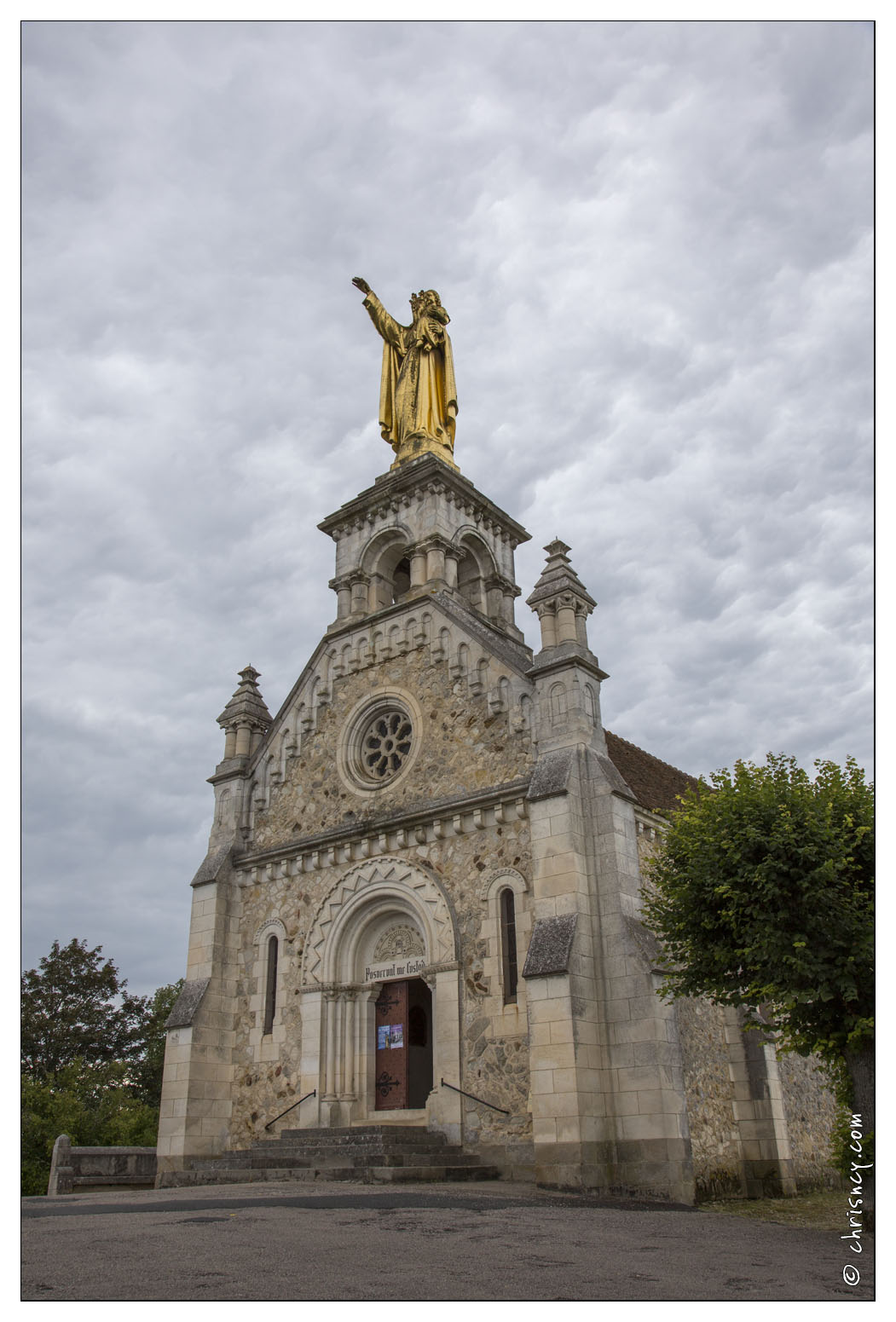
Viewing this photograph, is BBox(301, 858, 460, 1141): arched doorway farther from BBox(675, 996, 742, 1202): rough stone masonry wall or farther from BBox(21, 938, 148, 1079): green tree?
BBox(21, 938, 148, 1079): green tree

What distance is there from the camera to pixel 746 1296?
754cm

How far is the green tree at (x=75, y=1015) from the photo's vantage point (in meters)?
40.8

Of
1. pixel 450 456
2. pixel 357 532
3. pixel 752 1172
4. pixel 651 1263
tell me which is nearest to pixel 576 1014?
pixel 752 1172

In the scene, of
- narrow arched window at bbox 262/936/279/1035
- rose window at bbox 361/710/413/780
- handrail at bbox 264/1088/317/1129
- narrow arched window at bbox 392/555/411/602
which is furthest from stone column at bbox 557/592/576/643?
handrail at bbox 264/1088/317/1129

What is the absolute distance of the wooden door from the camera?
68.2ft

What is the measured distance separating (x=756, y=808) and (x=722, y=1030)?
27.7 feet

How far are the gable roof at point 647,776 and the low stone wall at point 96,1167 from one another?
1353 centimetres

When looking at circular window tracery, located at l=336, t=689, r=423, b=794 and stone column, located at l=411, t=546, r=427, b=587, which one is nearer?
circular window tracery, located at l=336, t=689, r=423, b=794

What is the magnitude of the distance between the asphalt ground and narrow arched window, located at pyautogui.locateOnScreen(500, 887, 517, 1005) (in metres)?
4.95

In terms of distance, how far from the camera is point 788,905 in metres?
13.7

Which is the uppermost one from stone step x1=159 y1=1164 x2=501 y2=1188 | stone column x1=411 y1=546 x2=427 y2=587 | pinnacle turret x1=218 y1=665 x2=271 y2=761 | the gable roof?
stone column x1=411 y1=546 x2=427 y2=587

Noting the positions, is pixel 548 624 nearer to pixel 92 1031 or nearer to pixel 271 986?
Result: pixel 271 986

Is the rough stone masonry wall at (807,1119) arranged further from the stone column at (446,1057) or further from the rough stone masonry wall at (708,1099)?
the stone column at (446,1057)

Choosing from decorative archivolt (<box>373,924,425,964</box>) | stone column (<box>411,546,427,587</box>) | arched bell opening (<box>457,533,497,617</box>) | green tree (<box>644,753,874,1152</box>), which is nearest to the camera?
green tree (<box>644,753,874,1152</box>)
